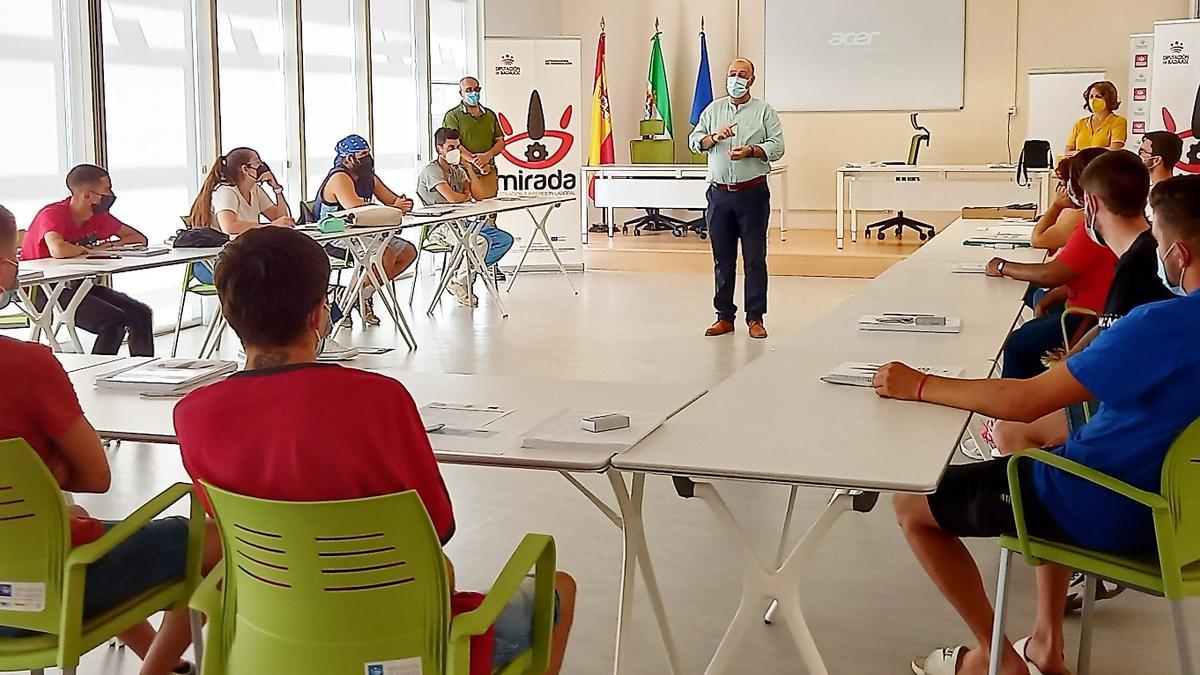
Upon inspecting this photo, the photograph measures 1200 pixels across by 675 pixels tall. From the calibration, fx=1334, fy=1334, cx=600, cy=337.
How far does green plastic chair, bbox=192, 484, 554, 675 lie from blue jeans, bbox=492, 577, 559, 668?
0.18 m

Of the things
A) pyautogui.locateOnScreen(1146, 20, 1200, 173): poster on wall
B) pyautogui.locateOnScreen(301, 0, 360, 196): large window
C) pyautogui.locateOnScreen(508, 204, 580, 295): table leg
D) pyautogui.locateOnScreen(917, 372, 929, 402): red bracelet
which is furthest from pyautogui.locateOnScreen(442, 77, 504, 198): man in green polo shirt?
pyautogui.locateOnScreen(917, 372, 929, 402): red bracelet

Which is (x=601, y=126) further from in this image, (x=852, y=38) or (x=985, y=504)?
(x=985, y=504)

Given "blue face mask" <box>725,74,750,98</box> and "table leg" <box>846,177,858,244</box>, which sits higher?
"blue face mask" <box>725,74,750,98</box>

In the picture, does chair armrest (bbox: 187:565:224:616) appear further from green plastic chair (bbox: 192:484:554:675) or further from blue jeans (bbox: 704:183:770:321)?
blue jeans (bbox: 704:183:770:321)

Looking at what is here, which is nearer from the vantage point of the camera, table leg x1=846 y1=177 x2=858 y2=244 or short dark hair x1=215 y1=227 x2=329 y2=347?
short dark hair x1=215 y1=227 x2=329 y2=347

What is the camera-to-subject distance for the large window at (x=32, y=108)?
23.5 ft

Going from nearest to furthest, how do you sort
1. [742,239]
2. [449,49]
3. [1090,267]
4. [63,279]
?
[1090,267]
[63,279]
[742,239]
[449,49]

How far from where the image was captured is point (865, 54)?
523 inches

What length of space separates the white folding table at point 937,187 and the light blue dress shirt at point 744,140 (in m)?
4.10

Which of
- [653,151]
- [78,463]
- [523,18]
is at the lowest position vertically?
[78,463]

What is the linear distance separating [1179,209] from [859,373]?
0.79 m

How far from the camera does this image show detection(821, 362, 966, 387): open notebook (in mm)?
3047

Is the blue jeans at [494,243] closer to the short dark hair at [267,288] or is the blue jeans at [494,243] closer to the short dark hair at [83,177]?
the short dark hair at [83,177]

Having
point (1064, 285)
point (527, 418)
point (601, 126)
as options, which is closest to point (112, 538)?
point (527, 418)
